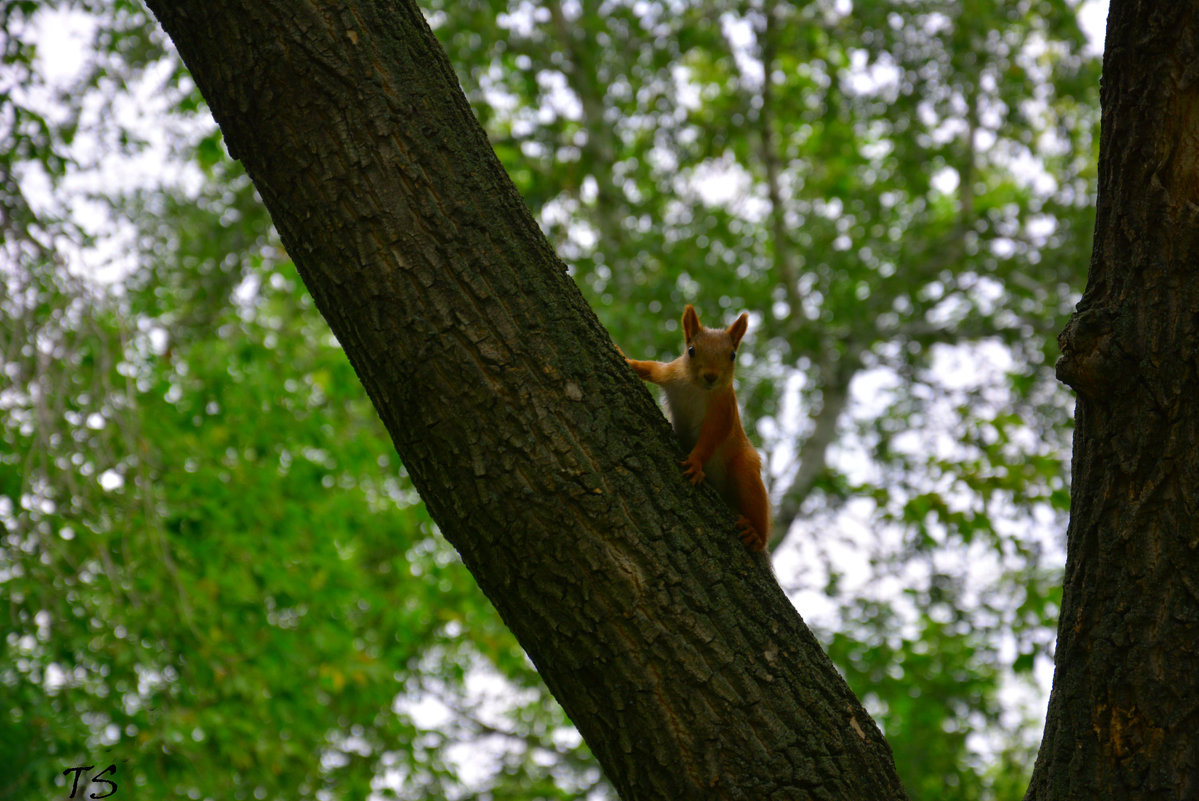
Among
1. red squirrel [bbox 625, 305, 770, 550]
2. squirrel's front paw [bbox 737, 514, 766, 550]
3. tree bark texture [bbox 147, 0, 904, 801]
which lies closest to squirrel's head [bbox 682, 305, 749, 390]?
Result: red squirrel [bbox 625, 305, 770, 550]

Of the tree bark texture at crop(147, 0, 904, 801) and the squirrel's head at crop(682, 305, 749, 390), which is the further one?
the squirrel's head at crop(682, 305, 749, 390)

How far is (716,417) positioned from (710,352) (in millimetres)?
491

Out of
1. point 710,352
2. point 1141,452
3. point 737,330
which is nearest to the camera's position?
point 1141,452

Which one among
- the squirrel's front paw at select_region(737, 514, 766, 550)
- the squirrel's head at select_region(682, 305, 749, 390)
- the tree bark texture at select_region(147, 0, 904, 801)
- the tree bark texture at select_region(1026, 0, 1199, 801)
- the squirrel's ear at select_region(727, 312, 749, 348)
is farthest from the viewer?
the squirrel's ear at select_region(727, 312, 749, 348)

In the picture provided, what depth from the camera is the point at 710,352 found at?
141 inches

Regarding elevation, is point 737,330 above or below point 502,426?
above

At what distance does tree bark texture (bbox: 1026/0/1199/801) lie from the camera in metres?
1.68

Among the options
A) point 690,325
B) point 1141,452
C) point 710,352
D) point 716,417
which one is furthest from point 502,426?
point 690,325

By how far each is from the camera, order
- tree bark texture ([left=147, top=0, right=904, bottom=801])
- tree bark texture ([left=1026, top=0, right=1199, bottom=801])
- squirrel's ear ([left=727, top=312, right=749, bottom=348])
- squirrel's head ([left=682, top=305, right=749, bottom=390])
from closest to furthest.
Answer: tree bark texture ([left=1026, top=0, right=1199, bottom=801]), tree bark texture ([left=147, top=0, right=904, bottom=801]), squirrel's head ([left=682, top=305, right=749, bottom=390]), squirrel's ear ([left=727, top=312, right=749, bottom=348])

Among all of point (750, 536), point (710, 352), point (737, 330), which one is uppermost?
point (737, 330)

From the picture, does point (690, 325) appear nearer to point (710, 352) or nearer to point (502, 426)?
point (710, 352)

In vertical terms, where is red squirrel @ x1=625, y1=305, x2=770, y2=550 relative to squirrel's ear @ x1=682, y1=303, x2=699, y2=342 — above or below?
below

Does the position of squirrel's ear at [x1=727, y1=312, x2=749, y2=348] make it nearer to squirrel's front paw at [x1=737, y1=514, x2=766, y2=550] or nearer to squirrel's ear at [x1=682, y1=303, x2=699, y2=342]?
squirrel's ear at [x1=682, y1=303, x2=699, y2=342]

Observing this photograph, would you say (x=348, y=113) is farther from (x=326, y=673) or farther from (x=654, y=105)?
(x=654, y=105)
